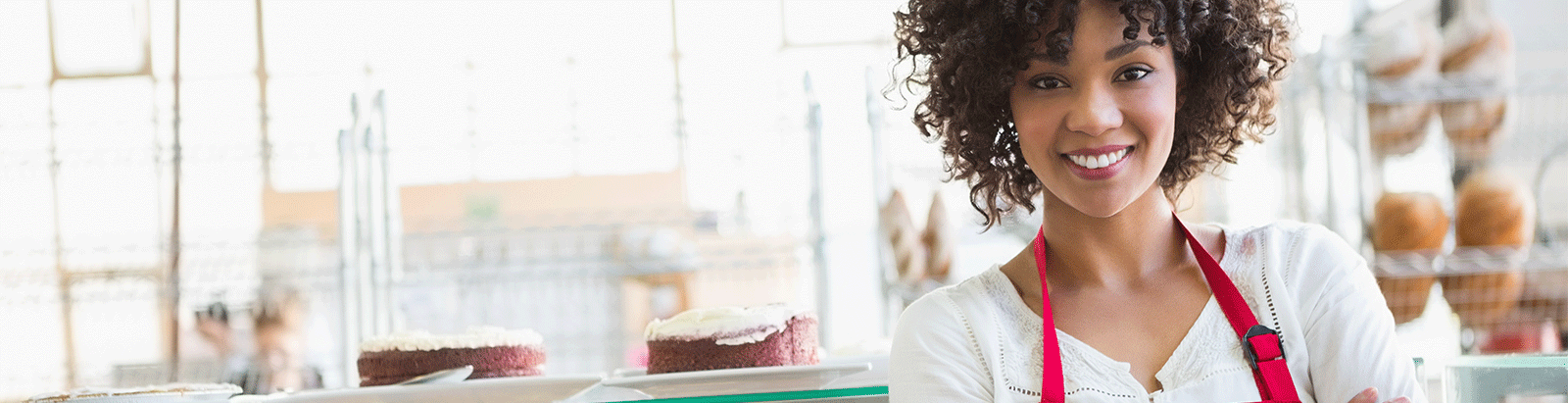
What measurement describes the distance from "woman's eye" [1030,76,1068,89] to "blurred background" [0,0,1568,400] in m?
0.20

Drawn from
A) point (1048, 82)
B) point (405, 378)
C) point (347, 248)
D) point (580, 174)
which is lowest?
point (405, 378)

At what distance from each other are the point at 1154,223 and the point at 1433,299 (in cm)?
143

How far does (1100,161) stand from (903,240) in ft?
4.22

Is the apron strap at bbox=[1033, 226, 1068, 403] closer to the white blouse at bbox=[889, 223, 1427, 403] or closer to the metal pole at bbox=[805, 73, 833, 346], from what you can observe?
the white blouse at bbox=[889, 223, 1427, 403]

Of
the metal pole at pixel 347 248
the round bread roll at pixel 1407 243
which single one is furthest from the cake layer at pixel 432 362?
the round bread roll at pixel 1407 243

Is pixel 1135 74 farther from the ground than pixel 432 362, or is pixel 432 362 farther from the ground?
pixel 1135 74

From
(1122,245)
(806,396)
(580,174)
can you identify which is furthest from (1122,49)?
(580,174)

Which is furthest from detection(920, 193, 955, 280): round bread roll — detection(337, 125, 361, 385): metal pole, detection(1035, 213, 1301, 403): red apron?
detection(1035, 213, 1301, 403): red apron

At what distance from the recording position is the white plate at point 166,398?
918 mm

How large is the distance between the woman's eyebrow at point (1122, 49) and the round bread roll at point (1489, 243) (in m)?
1.39

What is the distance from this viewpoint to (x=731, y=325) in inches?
41.9

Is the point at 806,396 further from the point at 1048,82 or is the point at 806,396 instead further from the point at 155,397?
the point at 155,397

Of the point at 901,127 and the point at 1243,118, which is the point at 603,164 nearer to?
the point at 901,127

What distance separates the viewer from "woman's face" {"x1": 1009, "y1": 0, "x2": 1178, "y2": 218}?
0.89 meters
